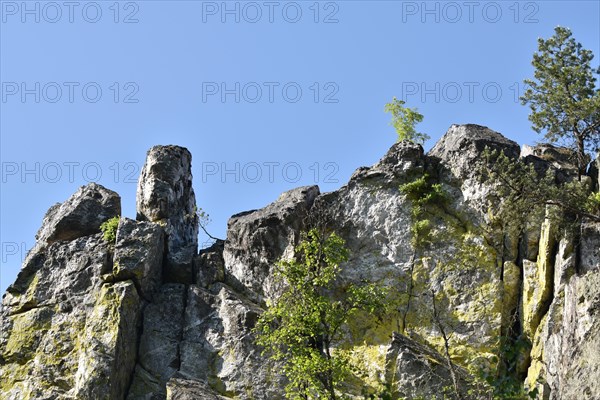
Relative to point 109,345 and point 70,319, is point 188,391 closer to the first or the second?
point 109,345

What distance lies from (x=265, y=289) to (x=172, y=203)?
735cm

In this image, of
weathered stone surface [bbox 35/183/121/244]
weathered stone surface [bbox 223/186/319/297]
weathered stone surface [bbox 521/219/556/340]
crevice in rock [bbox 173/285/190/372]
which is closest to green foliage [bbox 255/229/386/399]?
weathered stone surface [bbox 223/186/319/297]

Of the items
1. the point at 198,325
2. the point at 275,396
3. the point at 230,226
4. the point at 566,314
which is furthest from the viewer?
the point at 230,226

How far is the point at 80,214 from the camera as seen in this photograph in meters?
41.7

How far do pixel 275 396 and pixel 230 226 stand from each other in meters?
9.11

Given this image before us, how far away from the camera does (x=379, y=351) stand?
3394cm

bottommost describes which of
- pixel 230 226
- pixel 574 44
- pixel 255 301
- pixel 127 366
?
pixel 127 366

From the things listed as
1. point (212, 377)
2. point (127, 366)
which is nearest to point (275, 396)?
point (212, 377)

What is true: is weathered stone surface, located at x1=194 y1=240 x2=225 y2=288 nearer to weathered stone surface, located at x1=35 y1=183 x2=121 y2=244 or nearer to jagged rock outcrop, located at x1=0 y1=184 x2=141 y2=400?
jagged rock outcrop, located at x1=0 y1=184 x2=141 y2=400

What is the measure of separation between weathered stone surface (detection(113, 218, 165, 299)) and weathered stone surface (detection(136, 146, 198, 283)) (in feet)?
2.72

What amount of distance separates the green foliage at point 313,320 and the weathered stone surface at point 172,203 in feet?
25.2

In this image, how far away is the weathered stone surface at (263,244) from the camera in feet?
123

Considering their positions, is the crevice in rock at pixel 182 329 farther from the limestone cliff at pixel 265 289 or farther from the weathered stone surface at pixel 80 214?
the weathered stone surface at pixel 80 214

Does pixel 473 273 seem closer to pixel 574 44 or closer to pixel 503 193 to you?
pixel 503 193
